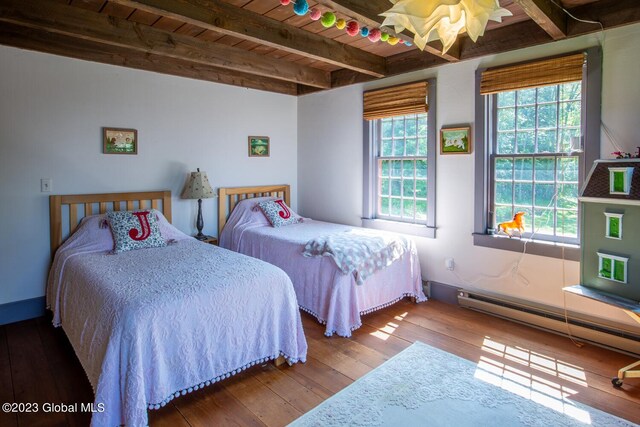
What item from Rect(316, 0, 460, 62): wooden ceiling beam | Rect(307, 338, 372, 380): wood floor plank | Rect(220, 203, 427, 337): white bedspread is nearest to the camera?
Rect(316, 0, 460, 62): wooden ceiling beam

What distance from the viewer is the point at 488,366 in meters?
2.53

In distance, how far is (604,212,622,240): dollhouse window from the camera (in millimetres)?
2400

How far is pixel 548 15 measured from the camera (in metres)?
2.51

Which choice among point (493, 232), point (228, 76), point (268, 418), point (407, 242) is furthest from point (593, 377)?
point (228, 76)

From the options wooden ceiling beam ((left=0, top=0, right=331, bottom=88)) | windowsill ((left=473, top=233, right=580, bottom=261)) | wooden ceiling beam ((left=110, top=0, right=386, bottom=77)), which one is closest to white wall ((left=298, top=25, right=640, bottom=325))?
windowsill ((left=473, top=233, right=580, bottom=261))

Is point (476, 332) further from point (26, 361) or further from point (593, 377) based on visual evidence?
point (26, 361)

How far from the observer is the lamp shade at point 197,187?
3.91 metres

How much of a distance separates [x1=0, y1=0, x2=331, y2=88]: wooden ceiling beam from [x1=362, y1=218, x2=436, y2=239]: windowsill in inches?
69.4

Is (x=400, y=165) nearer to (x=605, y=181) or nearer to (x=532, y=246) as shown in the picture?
(x=532, y=246)

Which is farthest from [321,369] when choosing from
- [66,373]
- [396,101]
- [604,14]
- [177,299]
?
[604,14]

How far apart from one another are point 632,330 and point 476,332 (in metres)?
1.01

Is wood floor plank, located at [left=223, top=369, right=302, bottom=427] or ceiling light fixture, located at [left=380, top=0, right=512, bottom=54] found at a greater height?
ceiling light fixture, located at [left=380, top=0, right=512, bottom=54]

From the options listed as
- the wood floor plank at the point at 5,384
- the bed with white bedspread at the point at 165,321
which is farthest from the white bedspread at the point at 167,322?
the wood floor plank at the point at 5,384

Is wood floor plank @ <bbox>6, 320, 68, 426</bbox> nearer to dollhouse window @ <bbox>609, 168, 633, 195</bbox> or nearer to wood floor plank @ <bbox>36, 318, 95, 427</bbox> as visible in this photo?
wood floor plank @ <bbox>36, 318, 95, 427</bbox>
